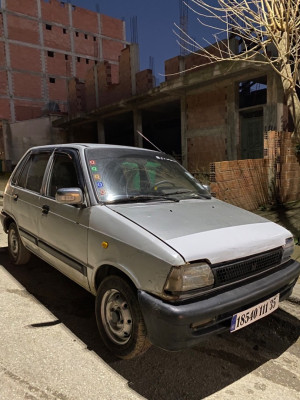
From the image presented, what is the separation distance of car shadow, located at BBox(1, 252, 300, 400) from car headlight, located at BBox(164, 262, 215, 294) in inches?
29.2

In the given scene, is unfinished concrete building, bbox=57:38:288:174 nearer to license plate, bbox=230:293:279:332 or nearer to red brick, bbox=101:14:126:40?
license plate, bbox=230:293:279:332

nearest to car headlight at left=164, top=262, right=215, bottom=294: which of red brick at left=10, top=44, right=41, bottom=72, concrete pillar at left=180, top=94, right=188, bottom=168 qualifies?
concrete pillar at left=180, top=94, right=188, bottom=168

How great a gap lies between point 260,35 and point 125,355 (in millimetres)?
4904

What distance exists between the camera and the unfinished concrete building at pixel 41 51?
30.6 meters

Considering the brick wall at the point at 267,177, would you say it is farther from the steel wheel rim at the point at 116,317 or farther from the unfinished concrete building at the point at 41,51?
the unfinished concrete building at the point at 41,51

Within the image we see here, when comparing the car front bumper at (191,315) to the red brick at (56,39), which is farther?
the red brick at (56,39)

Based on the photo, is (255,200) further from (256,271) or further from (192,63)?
(192,63)

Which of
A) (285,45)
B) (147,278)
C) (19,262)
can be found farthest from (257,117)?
(147,278)

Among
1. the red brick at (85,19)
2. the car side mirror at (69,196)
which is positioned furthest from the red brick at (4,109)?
the car side mirror at (69,196)

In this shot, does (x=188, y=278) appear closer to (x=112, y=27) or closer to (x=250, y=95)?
(x=250, y=95)

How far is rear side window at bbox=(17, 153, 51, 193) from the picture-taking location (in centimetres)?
367

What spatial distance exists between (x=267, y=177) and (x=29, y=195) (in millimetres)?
5688

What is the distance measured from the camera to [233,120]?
11.8 m

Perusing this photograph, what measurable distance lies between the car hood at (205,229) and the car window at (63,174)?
2.40ft
